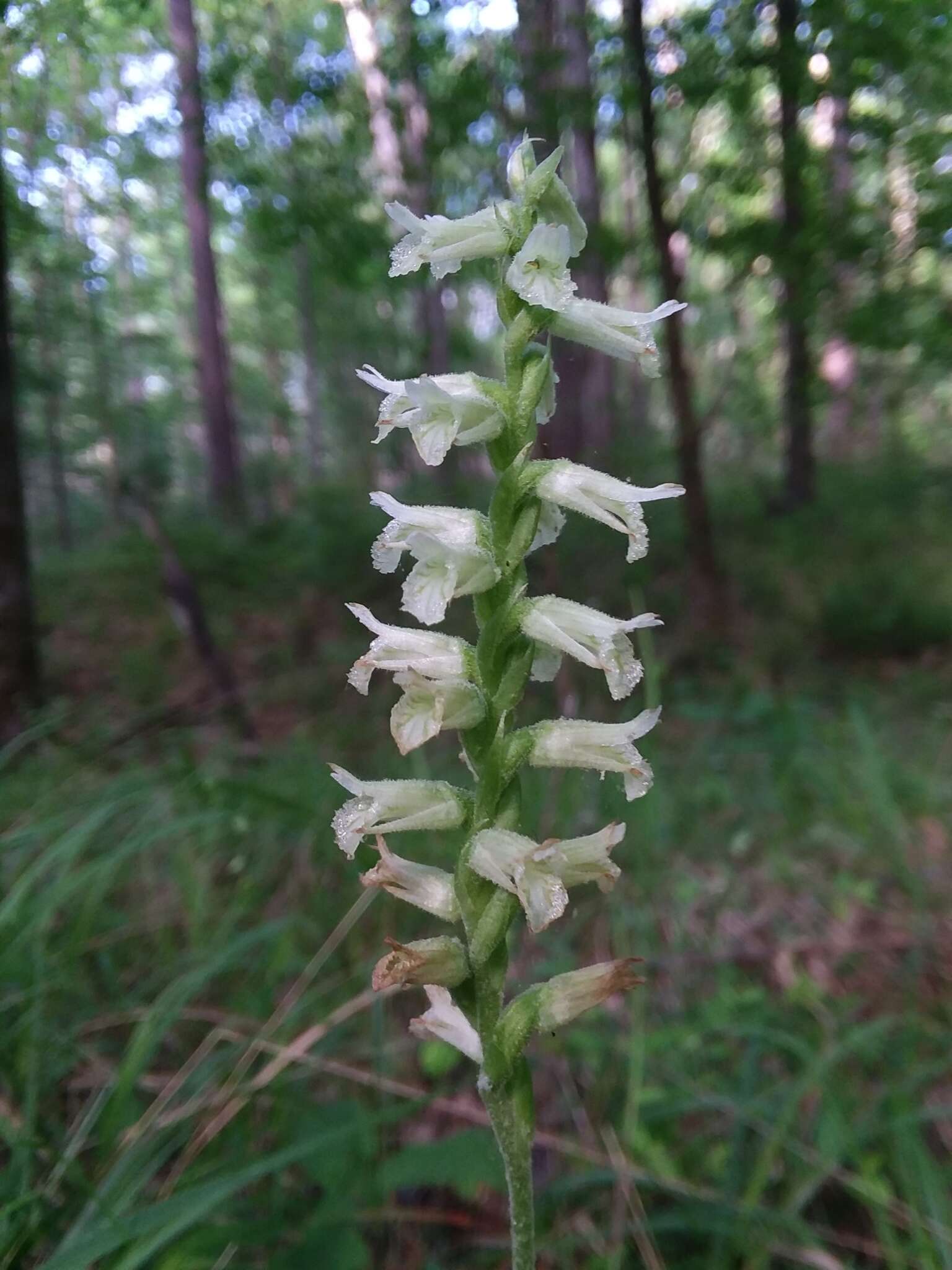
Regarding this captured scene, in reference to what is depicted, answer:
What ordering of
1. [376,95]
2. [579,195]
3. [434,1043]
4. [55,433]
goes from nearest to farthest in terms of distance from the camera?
1. [434,1043]
2. [376,95]
3. [579,195]
4. [55,433]

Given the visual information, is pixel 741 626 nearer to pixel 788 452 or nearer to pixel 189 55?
pixel 788 452

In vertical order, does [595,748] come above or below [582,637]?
below

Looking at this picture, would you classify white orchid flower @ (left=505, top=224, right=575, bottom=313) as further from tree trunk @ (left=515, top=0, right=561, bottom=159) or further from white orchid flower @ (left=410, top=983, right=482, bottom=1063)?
tree trunk @ (left=515, top=0, right=561, bottom=159)

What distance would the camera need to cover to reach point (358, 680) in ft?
3.51

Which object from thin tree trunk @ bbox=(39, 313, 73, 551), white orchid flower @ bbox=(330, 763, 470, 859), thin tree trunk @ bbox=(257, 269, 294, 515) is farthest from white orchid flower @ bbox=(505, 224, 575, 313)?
thin tree trunk @ bbox=(257, 269, 294, 515)

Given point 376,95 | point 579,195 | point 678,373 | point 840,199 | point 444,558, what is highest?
point 376,95

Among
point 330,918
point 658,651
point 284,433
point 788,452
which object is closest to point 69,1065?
point 330,918

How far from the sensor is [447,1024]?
103cm

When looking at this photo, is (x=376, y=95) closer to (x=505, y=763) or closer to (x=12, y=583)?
(x=12, y=583)

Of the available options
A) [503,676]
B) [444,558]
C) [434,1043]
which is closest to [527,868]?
[503,676]

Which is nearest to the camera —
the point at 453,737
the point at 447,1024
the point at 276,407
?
the point at 447,1024

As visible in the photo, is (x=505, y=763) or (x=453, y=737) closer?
(x=505, y=763)

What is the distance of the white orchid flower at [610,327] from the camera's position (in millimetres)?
1094

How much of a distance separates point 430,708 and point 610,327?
570 mm
